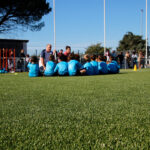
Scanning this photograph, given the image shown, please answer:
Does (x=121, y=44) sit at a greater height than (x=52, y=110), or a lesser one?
greater

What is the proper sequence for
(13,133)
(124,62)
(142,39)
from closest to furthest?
(13,133) < (124,62) < (142,39)

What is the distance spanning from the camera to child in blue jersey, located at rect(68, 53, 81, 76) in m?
8.91

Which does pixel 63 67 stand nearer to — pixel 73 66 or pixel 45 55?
pixel 73 66

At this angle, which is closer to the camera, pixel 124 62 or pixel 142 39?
pixel 124 62

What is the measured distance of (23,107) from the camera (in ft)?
8.18

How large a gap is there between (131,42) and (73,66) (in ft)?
161

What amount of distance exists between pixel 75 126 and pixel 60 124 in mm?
141

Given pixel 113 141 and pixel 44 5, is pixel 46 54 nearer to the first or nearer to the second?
pixel 113 141

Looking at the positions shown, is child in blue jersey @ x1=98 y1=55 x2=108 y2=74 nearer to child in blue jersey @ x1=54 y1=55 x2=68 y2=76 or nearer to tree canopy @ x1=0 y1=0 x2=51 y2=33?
child in blue jersey @ x1=54 y1=55 x2=68 y2=76

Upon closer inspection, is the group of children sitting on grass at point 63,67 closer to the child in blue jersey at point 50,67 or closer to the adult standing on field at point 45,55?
the child in blue jersey at point 50,67

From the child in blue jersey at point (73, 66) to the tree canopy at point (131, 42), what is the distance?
4634cm

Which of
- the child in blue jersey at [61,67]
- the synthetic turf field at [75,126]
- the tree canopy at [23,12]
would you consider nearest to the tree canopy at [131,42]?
the tree canopy at [23,12]

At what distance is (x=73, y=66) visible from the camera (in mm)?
9000

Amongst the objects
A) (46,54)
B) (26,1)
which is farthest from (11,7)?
(46,54)
